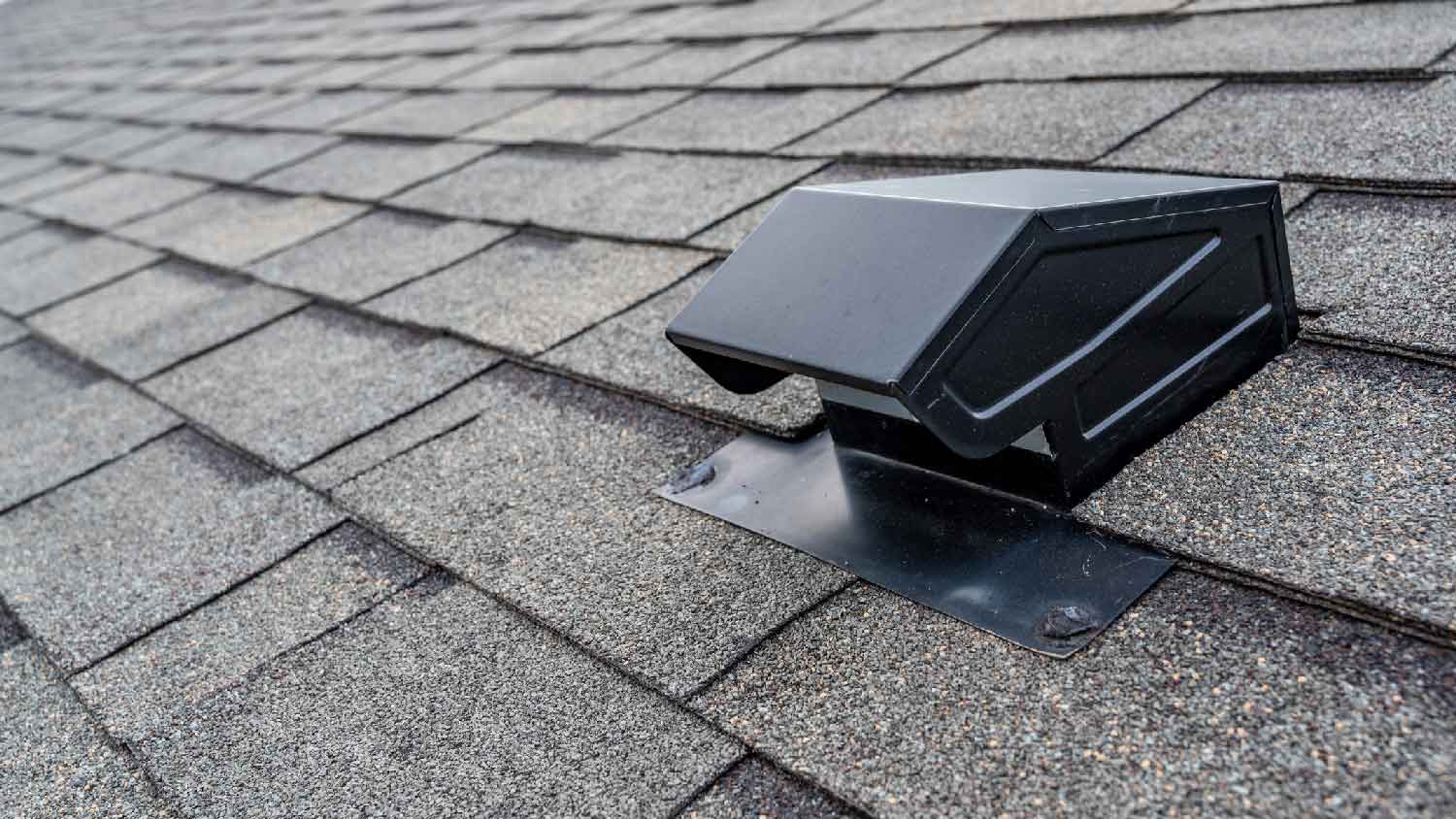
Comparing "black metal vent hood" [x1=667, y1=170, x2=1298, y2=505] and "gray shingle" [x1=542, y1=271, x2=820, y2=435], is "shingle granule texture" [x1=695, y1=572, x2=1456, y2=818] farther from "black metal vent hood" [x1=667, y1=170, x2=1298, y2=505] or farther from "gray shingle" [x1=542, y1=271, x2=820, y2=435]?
"gray shingle" [x1=542, y1=271, x2=820, y2=435]

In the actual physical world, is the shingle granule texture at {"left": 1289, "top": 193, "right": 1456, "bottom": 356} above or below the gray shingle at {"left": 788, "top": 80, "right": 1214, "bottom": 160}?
below

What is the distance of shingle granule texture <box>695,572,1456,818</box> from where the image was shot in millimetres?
1184

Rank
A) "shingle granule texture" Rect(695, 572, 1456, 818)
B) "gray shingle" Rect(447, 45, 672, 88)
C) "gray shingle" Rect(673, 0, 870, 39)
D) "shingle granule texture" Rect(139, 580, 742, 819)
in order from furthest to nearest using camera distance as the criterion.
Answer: "gray shingle" Rect(447, 45, 672, 88)
"gray shingle" Rect(673, 0, 870, 39)
"shingle granule texture" Rect(139, 580, 742, 819)
"shingle granule texture" Rect(695, 572, 1456, 818)

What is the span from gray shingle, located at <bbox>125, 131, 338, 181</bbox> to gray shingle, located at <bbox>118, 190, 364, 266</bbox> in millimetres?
318

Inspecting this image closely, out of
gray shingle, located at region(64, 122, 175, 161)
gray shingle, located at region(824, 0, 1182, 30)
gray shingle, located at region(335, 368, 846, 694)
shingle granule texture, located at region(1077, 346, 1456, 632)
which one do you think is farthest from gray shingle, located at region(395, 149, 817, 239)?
gray shingle, located at region(64, 122, 175, 161)

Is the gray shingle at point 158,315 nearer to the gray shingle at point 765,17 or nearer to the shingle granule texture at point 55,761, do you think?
the shingle granule texture at point 55,761

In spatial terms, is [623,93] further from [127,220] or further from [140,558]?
[140,558]

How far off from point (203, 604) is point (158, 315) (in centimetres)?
204

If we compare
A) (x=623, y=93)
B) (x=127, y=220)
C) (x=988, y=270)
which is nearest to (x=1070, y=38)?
(x=623, y=93)

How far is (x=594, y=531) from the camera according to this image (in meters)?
2.04

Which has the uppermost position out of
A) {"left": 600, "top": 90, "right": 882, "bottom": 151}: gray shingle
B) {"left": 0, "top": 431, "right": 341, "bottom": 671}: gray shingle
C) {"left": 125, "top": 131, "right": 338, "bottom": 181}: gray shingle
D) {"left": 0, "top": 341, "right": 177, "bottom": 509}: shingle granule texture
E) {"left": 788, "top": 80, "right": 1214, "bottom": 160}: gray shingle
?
{"left": 125, "top": 131, "right": 338, "bottom": 181}: gray shingle

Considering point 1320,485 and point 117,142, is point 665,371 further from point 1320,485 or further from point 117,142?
point 117,142

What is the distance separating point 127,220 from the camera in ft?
17.4

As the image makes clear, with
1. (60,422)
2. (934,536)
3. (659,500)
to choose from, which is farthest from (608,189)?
(934,536)
